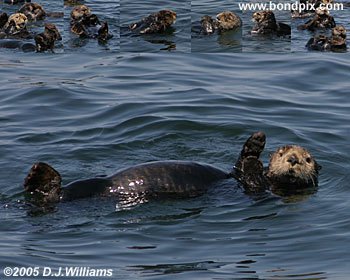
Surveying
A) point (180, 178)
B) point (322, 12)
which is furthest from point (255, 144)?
point (322, 12)

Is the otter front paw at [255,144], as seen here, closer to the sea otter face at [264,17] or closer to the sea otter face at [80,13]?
the sea otter face at [264,17]

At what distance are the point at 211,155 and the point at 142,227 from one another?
2.49 metres

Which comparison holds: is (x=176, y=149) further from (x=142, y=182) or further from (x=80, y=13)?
(x=80, y=13)

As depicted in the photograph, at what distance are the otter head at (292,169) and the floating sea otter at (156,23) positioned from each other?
6.98 m

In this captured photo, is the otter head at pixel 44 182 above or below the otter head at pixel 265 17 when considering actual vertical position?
below

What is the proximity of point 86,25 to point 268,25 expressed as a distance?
3.23 m

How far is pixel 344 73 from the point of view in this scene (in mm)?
14766

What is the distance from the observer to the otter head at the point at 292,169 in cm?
933

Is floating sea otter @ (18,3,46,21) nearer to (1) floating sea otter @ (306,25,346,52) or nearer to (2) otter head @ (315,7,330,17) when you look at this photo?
(2) otter head @ (315,7,330,17)

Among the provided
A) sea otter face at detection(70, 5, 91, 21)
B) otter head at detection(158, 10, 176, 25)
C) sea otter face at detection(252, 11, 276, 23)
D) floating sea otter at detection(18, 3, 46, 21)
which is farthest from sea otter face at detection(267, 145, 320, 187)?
floating sea otter at detection(18, 3, 46, 21)

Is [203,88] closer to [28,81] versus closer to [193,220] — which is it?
[28,81]

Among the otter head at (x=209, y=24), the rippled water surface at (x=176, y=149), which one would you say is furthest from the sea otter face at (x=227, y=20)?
the rippled water surface at (x=176, y=149)

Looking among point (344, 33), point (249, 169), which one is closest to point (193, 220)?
point (249, 169)

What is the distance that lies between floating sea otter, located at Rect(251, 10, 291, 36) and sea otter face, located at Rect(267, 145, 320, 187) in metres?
6.37
